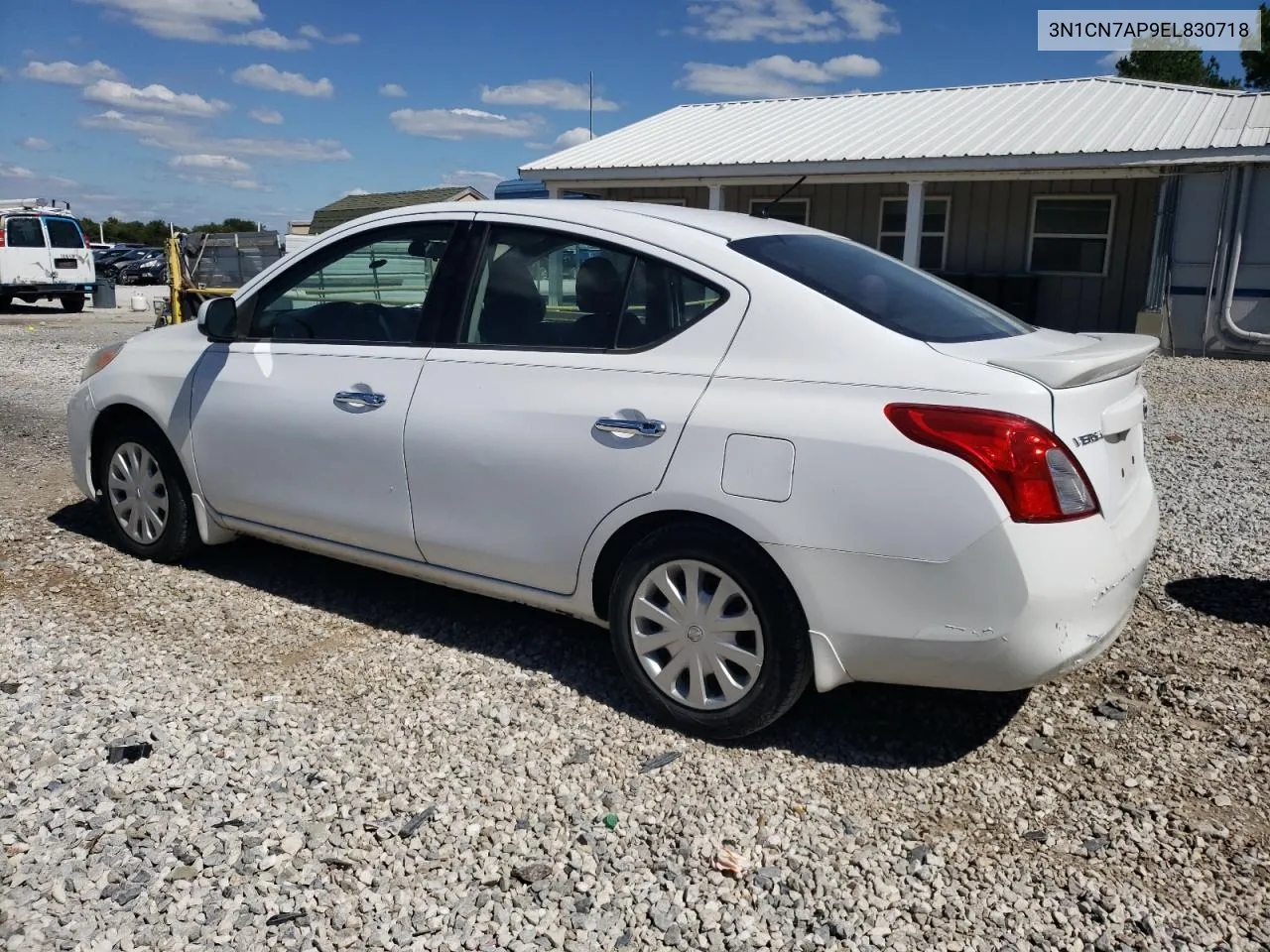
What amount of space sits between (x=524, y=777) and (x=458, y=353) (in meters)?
1.51

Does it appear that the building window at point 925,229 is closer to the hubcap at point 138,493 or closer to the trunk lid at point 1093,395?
the hubcap at point 138,493

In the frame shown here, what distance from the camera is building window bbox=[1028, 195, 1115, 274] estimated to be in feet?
54.0

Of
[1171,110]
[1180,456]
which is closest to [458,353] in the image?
[1180,456]

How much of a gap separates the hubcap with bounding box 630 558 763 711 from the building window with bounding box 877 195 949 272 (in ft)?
50.0

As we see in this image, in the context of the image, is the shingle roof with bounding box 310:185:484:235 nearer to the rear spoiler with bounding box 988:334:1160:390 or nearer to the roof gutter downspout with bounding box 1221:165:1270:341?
the roof gutter downspout with bounding box 1221:165:1270:341

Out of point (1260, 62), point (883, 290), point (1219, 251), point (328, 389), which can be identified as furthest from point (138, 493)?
point (1260, 62)

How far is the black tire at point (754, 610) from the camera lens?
10.1ft

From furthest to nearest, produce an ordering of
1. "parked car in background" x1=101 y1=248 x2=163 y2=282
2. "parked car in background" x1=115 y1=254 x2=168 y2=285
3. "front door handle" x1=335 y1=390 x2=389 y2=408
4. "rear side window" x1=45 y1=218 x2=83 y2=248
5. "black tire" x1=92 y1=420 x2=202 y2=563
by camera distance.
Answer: "parked car in background" x1=101 y1=248 x2=163 y2=282, "parked car in background" x1=115 y1=254 x2=168 y2=285, "rear side window" x1=45 y1=218 x2=83 y2=248, "black tire" x1=92 y1=420 x2=202 y2=563, "front door handle" x1=335 y1=390 x2=389 y2=408

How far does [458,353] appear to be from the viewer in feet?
12.3

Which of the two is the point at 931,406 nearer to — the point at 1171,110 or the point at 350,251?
the point at 350,251

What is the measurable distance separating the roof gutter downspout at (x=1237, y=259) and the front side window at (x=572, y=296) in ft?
42.9

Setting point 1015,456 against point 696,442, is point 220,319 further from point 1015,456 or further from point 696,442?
point 1015,456

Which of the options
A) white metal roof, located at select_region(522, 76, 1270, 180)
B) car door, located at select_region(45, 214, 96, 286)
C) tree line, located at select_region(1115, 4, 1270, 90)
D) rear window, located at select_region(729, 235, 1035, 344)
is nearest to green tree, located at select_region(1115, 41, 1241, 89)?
tree line, located at select_region(1115, 4, 1270, 90)

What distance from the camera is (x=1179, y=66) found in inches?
1462
